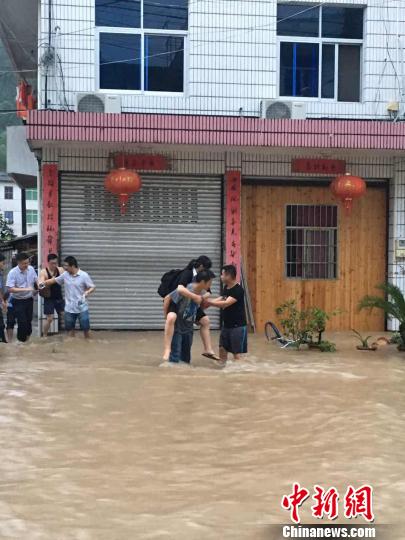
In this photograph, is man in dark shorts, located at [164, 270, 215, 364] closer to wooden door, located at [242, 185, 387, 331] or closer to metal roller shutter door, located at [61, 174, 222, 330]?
metal roller shutter door, located at [61, 174, 222, 330]

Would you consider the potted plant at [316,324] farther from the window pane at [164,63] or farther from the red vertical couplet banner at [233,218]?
the window pane at [164,63]

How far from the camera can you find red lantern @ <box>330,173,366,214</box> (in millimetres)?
13234

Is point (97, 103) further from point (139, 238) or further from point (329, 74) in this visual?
point (329, 74)

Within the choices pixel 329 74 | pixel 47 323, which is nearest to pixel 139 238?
pixel 47 323

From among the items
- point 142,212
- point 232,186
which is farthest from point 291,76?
point 142,212

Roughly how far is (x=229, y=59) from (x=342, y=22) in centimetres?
249

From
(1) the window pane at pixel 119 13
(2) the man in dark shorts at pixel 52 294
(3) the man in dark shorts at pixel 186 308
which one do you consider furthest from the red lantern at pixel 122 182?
(3) the man in dark shorts at pixel 186 308

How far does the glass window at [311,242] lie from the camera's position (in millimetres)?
14281

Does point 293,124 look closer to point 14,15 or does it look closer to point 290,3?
point 290,3

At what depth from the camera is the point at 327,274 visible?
14.4 metres

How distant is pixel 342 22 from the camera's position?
14.1m

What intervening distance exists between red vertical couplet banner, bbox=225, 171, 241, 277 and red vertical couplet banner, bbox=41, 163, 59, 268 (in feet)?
10.6

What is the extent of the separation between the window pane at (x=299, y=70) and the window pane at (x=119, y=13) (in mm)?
2920

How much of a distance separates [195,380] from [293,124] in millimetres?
5812
